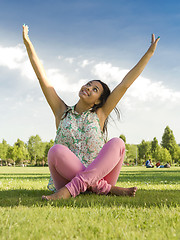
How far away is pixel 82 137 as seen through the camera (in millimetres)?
4453

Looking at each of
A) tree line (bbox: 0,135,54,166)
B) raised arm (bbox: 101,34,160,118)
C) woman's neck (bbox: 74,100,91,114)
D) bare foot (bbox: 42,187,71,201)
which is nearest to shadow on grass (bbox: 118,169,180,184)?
raised arm (bbox: 101,34,160,118)

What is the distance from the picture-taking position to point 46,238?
6.77 ft

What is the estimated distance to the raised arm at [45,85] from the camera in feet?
15.6

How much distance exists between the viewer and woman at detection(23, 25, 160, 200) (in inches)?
153

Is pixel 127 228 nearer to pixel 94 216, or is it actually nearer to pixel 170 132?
pixel 94 216

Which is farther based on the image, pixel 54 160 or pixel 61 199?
pixel 54 160

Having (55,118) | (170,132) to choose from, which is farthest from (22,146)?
(55,118)

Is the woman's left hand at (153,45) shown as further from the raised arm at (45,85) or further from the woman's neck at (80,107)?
the raised arm at (45,85)

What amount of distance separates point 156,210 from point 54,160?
1607mm

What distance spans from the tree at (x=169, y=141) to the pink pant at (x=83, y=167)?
250 feet

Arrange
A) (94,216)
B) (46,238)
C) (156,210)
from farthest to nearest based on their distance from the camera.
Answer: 1. (156,210)
2. (94,216)
3. (46,238)

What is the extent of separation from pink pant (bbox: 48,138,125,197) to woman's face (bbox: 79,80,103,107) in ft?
2.77

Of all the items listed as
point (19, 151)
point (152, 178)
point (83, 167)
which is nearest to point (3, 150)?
point (19, 151)

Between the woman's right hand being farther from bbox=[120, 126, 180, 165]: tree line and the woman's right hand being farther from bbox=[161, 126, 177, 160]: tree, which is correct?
bbox=[161, 126, 177, 160]: tree
